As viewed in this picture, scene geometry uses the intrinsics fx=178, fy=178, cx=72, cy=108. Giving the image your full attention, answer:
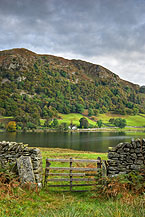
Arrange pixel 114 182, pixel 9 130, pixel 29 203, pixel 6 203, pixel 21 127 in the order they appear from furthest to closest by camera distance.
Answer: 1. pixel 21 127
2. pixel 9 130
3. pixel 114 182
4. pixel 29 203
5. pixel 6 203

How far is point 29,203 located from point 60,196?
89.9 inches

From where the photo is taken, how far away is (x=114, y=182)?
32.6 ft

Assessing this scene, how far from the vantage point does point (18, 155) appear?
1120 cm

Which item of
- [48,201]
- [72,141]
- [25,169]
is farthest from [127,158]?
[72,141]

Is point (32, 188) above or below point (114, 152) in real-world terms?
below

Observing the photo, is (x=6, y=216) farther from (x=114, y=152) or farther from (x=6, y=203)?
(x=114, y=152)

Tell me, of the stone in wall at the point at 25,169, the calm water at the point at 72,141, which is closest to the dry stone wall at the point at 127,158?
the stone in wall at the point at 25,169

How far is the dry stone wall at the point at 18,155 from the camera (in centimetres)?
1095

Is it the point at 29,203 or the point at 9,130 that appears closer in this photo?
the point at 29,203

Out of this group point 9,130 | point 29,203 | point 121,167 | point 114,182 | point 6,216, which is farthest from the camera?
point 9,130

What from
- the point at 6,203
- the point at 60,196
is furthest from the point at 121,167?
the point at 6,203

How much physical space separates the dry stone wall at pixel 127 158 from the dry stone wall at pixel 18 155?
441 centimetres

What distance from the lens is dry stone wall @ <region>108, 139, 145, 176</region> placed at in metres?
10.5

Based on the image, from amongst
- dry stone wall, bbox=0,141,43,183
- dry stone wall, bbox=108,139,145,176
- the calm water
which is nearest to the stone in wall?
dry stone wall, bbox=0,141,43,183
